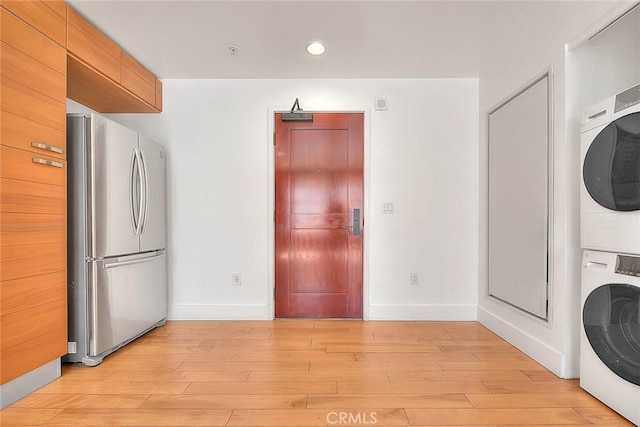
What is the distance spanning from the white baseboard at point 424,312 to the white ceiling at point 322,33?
2.19m

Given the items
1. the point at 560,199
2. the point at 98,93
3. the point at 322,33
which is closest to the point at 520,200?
the point at 560,199

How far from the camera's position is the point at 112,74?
2.65 m

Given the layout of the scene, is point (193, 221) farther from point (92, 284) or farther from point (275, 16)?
point (275, 16)

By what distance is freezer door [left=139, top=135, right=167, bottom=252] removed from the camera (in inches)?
114

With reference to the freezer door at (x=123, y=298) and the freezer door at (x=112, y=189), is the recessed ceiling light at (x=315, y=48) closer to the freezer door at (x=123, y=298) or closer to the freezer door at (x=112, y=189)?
the freezer door at (x=112, y=189)

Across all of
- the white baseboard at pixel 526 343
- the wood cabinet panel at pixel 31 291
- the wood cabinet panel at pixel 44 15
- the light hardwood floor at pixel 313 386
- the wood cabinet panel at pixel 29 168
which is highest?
the wood cabinet panel at pixel 44 15

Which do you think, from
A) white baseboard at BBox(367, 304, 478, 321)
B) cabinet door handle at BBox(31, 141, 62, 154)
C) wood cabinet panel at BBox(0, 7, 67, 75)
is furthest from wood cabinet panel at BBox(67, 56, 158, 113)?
white baseboard at BBox(367, 304, 478, 321)

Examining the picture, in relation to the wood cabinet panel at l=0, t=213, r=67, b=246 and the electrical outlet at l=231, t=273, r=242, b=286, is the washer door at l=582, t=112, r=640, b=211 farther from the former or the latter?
the wood cabinet panel at l=0, t=213, r=67, b=246

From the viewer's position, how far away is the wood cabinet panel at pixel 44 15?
1837mm

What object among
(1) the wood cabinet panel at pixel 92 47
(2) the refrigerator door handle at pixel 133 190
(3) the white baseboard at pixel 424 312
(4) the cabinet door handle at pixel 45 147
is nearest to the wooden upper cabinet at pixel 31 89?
(4) the cabinet door handle at pixel 45 147

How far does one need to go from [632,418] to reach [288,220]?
2.68 m

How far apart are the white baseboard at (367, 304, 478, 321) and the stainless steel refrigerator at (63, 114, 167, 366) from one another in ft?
6.73

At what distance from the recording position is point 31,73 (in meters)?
1.93

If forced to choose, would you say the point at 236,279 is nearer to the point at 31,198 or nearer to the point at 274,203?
the point at 274,203
